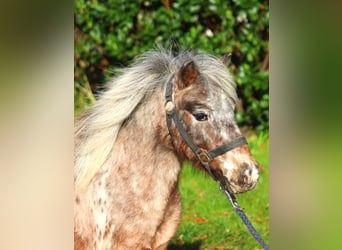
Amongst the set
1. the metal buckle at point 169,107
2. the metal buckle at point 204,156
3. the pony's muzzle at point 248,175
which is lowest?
the pony's muzzle at point 248,175

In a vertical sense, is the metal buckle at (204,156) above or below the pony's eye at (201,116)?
below

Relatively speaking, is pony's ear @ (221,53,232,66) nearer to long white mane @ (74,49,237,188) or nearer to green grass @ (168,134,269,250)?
long white mane @ (74,49,237,188)

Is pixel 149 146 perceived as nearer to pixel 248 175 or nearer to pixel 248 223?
pixel 248 175

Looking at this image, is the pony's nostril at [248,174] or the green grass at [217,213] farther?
the green grass at [217,213]

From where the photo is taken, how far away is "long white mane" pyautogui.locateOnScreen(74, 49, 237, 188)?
3.96 m

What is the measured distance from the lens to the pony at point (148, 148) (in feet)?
12.8

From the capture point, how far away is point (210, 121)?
3.88 m

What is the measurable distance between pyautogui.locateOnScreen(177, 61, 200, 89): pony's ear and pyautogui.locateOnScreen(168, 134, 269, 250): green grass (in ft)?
1.52

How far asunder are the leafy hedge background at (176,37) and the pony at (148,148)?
9 cm

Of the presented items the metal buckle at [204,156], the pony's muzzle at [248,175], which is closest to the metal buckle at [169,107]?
Answer: the metal buckle at [204,156]

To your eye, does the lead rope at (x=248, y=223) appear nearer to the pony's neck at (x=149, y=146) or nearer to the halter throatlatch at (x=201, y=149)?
the halter throatlatch at (x=201, y=149)

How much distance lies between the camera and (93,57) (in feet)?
13.5

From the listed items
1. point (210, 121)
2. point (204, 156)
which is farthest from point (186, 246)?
point (210, 121)

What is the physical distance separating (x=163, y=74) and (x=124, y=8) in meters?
0.48
